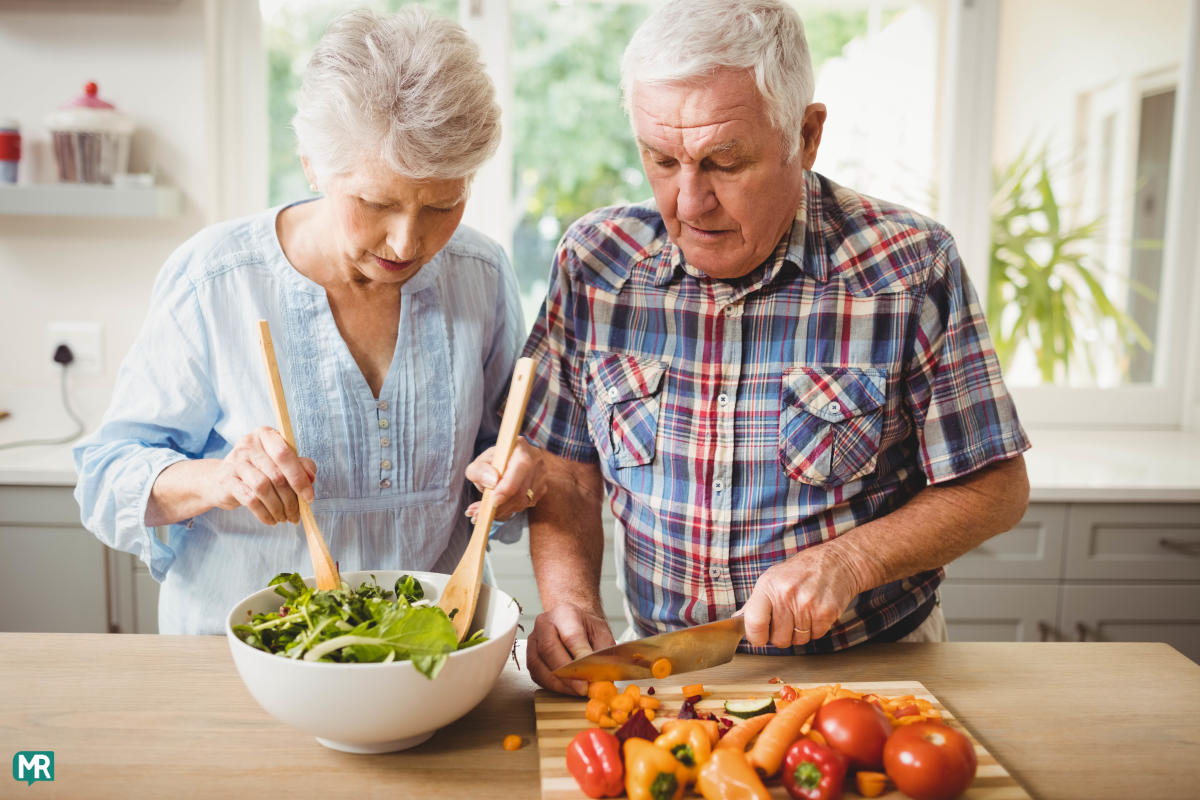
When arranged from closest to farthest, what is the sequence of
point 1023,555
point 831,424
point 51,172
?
point 831,424 → point 1023,555 → point 51,172

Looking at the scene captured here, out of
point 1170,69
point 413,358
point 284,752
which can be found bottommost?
point 284,752

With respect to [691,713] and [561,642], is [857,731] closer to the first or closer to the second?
[691,713]

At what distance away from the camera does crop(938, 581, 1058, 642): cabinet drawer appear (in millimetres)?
2301

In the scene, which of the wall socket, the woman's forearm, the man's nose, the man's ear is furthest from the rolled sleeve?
the wall socket

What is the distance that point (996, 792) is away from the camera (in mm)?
901

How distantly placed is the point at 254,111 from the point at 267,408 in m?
1.68

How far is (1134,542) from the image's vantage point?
2293 mm

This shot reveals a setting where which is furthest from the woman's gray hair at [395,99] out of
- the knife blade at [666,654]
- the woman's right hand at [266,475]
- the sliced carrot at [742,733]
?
the sliced carrot at [742,733]

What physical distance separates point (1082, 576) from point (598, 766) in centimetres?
183

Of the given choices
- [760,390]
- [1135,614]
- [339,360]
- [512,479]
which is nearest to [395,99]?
[339,360]

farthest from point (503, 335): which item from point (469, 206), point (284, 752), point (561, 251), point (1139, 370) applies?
point (1139, 370)

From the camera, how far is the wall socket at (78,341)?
8.28 feet

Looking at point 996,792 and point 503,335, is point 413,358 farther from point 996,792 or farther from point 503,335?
point 996,792

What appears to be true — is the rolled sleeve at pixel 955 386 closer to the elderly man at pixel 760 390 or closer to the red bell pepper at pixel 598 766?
the elderly man at pixel 760 390
